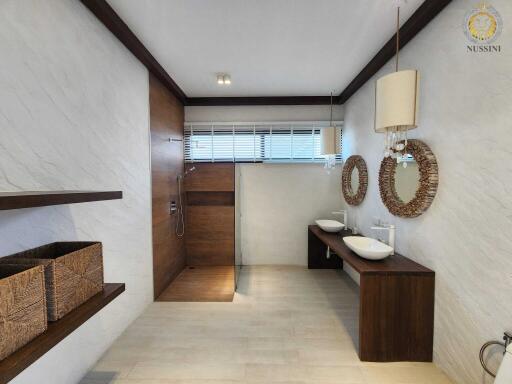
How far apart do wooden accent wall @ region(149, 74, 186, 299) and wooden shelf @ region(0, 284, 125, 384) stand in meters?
1.70

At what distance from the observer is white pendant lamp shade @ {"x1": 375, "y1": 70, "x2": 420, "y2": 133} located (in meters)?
1.69

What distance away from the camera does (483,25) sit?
1.56 m

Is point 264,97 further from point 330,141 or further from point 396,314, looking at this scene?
point 396,314

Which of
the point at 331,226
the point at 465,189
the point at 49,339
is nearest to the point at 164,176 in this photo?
the point at 331,226

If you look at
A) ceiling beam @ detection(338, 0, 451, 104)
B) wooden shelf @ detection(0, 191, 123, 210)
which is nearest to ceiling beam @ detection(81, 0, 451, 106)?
ceiling beam @ detection(338, 0, 451, 104)

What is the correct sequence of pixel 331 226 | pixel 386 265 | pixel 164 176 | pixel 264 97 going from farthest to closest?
pixel 264 97 < pixel 331 226 < pixel 164 176 < pixel 386 265

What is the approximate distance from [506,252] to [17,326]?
7.51ft

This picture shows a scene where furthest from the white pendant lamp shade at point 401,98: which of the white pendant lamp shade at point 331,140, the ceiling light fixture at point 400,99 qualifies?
the white pendant lamp shade at point 331,140

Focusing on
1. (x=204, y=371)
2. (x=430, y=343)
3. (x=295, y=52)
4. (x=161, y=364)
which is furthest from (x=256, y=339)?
(x=295, y=52)

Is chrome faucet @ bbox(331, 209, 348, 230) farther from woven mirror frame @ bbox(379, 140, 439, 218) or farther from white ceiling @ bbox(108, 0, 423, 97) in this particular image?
white ceiling @ bbox(108, 0, 423, 97)

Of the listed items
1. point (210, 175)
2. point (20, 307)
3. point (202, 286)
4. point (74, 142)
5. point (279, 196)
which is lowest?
point (202, 286)

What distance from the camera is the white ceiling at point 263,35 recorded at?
199 cm

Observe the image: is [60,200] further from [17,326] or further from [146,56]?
[146,56]

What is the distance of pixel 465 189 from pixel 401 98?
0.72 meters
